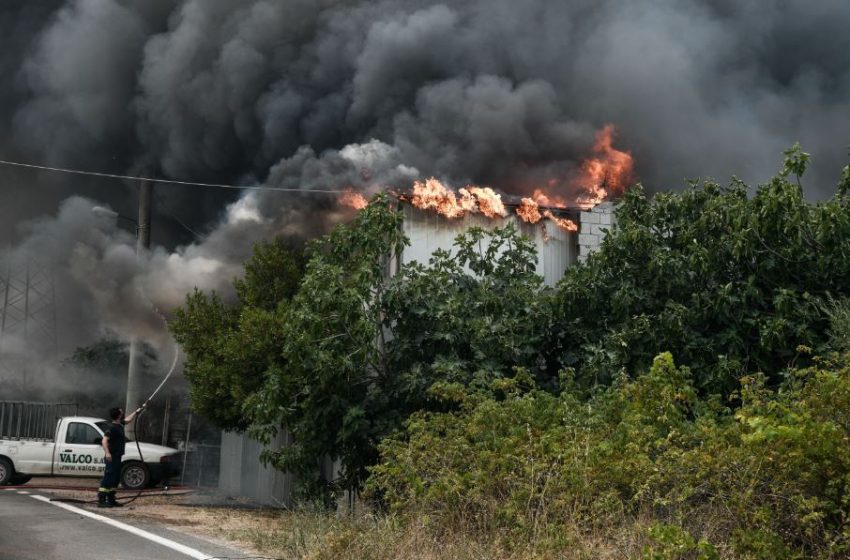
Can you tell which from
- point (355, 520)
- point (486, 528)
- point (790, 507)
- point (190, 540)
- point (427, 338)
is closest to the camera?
point (790, 507)

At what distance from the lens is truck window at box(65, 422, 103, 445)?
19.2 metres

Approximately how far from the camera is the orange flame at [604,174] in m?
16.2

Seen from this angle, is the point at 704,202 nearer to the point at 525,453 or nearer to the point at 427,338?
the point at 427,338

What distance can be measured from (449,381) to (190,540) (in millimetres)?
3695

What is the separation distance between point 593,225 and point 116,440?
A: 29.7 feet

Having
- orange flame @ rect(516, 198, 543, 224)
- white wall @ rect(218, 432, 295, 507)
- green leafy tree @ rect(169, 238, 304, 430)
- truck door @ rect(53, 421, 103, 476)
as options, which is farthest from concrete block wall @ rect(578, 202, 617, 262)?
truck door @ rect(53, 421, 103, 476)

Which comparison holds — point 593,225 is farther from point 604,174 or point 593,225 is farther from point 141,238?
point 141,238

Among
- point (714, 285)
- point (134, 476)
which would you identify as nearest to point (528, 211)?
point (714, 285)

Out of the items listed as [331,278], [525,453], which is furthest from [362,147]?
[525,453]

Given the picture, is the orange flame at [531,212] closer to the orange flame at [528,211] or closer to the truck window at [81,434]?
the orange flame at [528,211]

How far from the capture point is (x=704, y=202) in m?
12.4

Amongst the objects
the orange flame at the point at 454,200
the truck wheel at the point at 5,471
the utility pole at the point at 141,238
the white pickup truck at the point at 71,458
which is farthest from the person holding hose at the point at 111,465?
the utility pole at the point at 141,238

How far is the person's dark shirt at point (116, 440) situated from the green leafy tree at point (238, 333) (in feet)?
7.44

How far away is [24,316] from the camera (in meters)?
31.8
